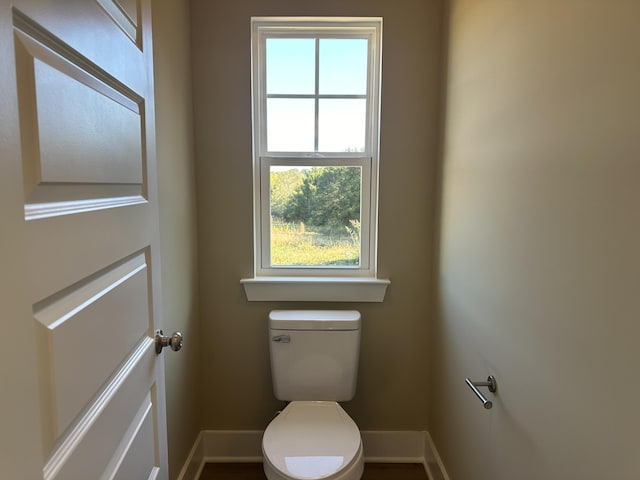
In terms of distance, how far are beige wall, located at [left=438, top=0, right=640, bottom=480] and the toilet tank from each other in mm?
456

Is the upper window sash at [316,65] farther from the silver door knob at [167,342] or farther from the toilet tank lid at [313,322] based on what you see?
the silver door knob at [167,342]

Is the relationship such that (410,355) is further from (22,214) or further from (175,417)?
(22,214)

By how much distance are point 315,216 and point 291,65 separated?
0.70 metres

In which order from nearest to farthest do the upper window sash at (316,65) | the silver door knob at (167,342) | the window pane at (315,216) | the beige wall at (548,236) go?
1. the beige wall at (548,236)
2. the silver door knob at (167,342)
3. the upper window sash at (316,65)
4. the window pane at (315,216)

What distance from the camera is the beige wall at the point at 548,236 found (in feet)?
2.48

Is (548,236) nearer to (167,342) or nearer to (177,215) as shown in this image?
→ (167,342)

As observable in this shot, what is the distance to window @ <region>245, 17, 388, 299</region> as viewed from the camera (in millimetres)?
1939

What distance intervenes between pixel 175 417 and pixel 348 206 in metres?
1.16

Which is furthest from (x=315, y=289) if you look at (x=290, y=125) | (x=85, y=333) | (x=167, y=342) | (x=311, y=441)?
(x=85, y=333)

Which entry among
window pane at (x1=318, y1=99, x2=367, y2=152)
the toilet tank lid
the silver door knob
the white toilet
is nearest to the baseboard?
the white toilet

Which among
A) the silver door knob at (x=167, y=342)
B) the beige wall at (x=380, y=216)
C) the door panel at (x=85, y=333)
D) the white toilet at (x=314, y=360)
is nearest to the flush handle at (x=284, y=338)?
the white toilet at (x=314, y=360)

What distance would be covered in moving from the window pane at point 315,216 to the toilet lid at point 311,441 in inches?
26.3

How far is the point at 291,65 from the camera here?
6.42 ft

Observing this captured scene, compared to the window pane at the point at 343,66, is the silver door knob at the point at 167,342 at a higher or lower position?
lower
